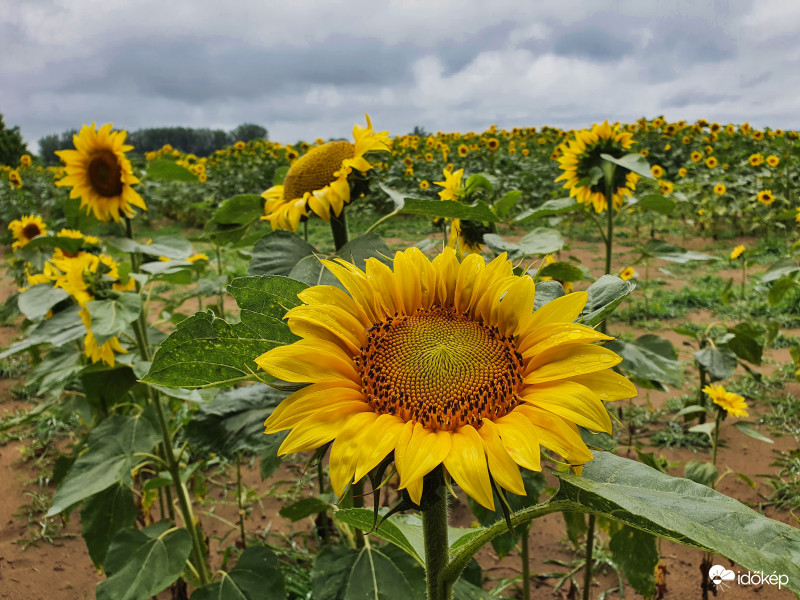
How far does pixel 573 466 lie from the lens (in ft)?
1.64

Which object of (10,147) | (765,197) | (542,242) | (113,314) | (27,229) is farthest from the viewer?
(10,147)

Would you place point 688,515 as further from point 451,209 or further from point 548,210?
point 548,210

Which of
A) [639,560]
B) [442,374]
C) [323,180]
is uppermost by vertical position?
[323,180]

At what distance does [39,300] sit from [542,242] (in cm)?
130

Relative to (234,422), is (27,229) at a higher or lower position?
higher

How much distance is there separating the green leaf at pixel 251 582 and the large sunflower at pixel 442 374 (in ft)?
2.50

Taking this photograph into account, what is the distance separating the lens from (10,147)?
50.7 ft

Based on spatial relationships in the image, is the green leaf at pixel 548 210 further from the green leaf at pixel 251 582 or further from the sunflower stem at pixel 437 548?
the green leaf at pixel 251 582

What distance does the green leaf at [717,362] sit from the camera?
69.4 inches

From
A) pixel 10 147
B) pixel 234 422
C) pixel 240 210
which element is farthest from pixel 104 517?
pixel 10 147

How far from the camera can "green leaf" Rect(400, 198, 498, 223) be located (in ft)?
3.04

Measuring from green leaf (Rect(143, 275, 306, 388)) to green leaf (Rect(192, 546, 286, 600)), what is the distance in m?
0.75

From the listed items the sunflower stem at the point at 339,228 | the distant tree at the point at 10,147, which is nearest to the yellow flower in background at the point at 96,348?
the sunflower stem at the point at 339,228

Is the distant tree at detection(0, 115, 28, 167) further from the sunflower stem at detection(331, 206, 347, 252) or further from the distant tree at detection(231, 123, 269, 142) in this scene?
the sunflower stem at detection(331, 206, 347, 252)
